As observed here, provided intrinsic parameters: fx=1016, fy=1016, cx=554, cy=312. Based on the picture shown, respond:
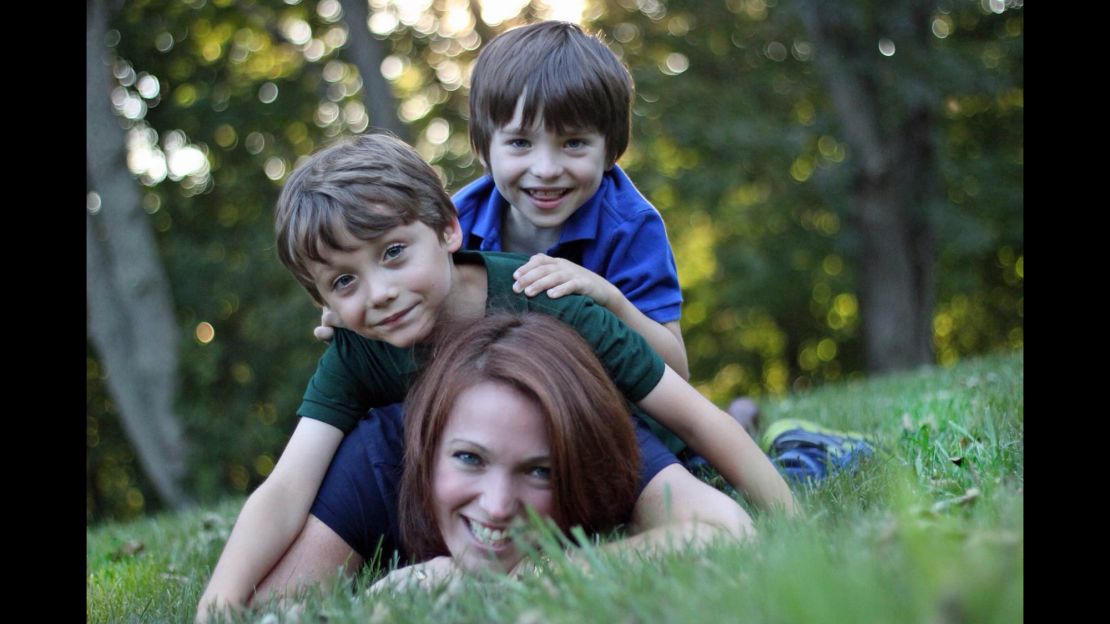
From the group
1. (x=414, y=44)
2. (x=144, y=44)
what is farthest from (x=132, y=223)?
(x=414, y=44)

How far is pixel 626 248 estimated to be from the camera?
397 cm

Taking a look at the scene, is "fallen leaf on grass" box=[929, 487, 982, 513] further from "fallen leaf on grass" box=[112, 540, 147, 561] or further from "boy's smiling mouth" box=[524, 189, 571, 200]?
"fallen leaf on grass" box=[112, 540, 147, 561]

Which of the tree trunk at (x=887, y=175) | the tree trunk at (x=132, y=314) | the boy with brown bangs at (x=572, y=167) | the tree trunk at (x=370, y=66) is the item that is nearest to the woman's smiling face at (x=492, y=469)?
the boy with brown bangs at (x=572, y=167)

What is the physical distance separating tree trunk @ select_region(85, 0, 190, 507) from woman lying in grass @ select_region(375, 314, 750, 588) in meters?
11.1

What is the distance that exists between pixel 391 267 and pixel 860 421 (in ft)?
9.84

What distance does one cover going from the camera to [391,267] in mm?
3104

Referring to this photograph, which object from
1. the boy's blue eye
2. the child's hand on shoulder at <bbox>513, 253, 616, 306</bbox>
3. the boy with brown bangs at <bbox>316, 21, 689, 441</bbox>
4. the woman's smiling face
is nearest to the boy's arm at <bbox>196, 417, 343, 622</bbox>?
the boy's blue eye

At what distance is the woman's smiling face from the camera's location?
8.89ft

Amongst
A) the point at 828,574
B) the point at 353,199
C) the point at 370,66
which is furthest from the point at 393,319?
the point at 370,66

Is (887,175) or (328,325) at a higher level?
(328,325)

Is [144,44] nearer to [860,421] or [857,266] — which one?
[857,266]

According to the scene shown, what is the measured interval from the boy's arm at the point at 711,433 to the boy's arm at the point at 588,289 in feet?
1.34

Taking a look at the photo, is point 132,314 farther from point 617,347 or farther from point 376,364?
point 617,347

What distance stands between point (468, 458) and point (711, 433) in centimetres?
82
